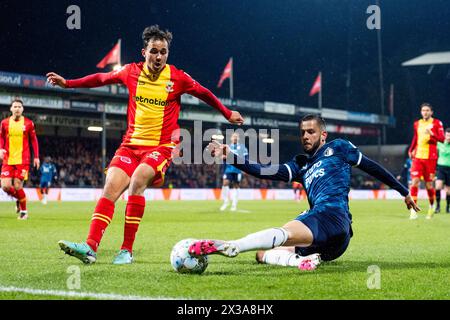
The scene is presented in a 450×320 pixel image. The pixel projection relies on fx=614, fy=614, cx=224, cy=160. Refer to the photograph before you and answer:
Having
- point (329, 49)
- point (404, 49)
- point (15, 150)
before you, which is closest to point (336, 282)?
point (15, 150)

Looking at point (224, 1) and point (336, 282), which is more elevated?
point (224, 1)

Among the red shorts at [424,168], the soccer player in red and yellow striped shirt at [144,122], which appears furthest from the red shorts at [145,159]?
the red shorts at [424,168]

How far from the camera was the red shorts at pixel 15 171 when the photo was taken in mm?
12883

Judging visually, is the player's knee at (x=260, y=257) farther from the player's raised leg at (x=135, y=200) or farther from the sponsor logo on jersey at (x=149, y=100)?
the sponsor logo on jersey at (x=149, y=100)

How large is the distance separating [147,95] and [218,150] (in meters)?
1.44

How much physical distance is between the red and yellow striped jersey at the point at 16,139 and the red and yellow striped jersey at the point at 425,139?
8804 mm

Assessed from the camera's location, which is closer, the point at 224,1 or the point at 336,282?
the point at 336,282

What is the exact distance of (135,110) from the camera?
6.32 metres

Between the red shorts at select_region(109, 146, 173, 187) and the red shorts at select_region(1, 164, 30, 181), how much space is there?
7.30 meters

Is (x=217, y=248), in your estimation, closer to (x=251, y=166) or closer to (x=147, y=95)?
(x=251, y=166)

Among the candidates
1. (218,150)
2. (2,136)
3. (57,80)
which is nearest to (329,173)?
(218,150)


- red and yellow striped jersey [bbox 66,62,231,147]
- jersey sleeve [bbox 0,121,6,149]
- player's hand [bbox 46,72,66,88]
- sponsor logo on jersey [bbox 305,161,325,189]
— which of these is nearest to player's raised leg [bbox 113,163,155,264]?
red and yellow striped jersey [bbox 66,62,231,147]

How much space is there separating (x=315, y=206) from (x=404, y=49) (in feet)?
174

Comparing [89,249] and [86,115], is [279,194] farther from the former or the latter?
[89,249]
